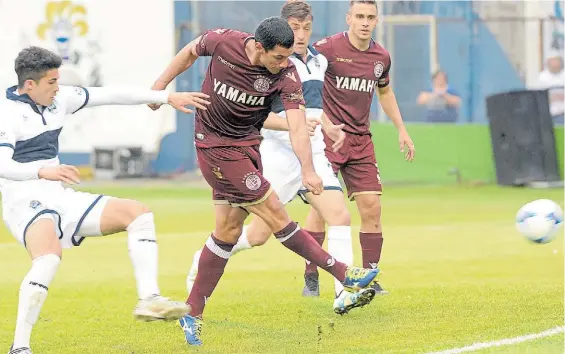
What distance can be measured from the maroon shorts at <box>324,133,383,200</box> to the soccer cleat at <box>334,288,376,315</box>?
5.00 feet

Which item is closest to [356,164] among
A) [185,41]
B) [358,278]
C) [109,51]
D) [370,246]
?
[370,246]

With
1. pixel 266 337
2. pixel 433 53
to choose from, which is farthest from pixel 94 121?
pixel 266 337

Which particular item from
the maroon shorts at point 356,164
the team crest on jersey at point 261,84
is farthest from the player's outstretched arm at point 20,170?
the maroon shorts at point 356,164

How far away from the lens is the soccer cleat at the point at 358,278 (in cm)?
780

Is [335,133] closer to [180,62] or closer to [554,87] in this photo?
[180,62]

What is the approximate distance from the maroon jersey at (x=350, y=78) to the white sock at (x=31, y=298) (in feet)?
11.3

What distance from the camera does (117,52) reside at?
81.5 ft

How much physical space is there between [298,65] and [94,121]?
15530mm

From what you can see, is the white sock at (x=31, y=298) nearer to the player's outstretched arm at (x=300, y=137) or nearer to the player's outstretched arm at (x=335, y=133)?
the player's outstretched arm at (x=300, y=137)

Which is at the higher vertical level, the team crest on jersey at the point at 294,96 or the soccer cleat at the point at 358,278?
the team crest on jersey at the point at 294,96

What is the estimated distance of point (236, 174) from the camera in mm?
7770

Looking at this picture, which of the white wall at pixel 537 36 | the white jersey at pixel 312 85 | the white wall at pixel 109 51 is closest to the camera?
the white jersey at pixel 312 85

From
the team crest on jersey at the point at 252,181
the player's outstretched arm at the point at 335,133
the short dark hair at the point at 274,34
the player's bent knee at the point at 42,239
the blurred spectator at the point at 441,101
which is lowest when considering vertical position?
the blurred spectator at the point at 441,101

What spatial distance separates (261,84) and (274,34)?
46cm
